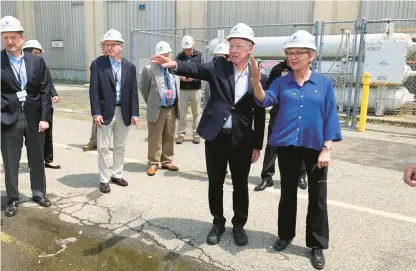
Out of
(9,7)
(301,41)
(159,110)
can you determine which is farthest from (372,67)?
(9,7)

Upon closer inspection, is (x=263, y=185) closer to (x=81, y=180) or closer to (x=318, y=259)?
(x=318, y=259)

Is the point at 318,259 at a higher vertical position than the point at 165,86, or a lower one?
lower

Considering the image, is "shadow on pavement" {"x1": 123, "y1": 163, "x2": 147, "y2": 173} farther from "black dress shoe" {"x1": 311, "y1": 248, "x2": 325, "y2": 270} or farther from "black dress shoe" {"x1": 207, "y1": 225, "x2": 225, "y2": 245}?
"black dress shoe" {"x1": 311, "y1": 248, "x2": 325, "y2": 270}

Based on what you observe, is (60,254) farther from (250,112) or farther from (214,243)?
(250,112)

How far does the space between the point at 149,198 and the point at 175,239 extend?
3.85 ft

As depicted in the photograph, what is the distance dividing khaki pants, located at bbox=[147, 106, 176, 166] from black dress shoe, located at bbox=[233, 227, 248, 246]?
2.48m

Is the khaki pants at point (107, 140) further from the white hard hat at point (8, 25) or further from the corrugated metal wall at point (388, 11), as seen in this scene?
the corrugated metal wall at point (388, 11)

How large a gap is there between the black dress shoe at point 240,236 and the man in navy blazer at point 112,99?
6.61ft

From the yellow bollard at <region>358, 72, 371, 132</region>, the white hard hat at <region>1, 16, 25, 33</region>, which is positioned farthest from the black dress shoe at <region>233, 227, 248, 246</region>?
the yellow bollard at <region>358, 72, 371, 132</region>

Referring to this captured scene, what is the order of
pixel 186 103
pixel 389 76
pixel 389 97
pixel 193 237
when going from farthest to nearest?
pixel 389 97 < pixel 389 76 < pixel 186 103 < pixel 193 237

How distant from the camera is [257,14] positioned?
17.4 metres

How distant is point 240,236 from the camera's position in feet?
11.9

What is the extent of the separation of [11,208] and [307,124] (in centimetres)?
330

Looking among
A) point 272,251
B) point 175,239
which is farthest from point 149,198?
point 272,251
